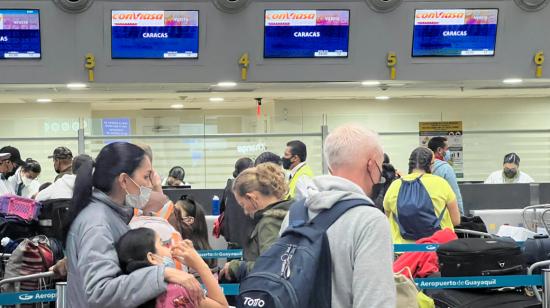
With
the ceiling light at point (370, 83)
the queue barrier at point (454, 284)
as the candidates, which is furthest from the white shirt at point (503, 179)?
the queue barrier at point (454, 284)

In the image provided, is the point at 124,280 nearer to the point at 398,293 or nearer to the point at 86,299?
the point at 86,299

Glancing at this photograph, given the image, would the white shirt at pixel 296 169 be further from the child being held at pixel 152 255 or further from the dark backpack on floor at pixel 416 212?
the child being held at pixel 152 255

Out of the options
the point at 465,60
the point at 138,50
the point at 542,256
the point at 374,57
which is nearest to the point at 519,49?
the point at 465,60

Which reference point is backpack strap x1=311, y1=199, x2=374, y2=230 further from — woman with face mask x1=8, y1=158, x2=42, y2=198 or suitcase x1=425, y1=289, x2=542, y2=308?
woman with face mask x1=8, y1=158, x2=42, y2=198

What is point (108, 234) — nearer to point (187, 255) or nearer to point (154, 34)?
point (187, 255)

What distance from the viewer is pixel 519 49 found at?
12008 millimetres

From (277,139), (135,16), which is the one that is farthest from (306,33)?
(135,16)

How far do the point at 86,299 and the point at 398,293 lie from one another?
45.7 inches

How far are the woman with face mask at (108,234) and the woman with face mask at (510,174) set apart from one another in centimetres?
943

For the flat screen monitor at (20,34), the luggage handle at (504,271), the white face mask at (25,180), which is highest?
the flat screen monitor at (20,34)

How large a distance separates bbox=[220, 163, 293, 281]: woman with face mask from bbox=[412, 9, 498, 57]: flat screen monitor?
7.84 m

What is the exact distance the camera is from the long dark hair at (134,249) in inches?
102

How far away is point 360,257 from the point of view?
2.19 metres

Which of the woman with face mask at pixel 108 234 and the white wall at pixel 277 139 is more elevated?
the woman with face mask at pixel 108 234
